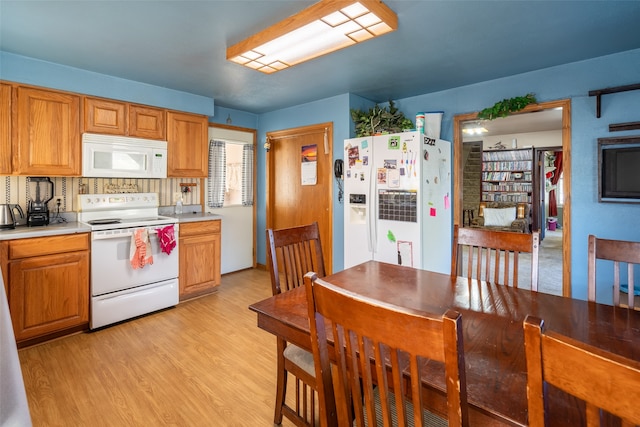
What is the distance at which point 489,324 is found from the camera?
1.21 meters

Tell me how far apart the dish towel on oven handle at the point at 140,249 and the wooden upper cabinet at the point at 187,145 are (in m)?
0.86

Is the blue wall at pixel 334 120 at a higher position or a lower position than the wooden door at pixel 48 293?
higher

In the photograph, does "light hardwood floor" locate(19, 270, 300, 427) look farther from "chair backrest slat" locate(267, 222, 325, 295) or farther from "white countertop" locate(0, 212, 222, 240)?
"white countertop" locate(0, 212, 222, 240)

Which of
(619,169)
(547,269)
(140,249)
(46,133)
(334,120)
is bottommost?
(547,269)

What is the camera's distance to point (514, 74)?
306 centimetres

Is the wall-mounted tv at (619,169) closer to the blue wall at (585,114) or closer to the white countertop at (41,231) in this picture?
the blue wall at (585,114)

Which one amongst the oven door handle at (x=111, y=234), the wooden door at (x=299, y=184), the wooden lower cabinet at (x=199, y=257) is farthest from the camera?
the wooden door at (x=299, y=184)

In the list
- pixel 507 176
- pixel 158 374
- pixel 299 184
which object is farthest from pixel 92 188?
pixel 507 176

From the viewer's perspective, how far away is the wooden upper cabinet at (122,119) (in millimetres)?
3078

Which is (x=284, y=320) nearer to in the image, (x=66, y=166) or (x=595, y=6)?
(x=595, y=6)

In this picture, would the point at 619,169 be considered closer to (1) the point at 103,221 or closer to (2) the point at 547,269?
(2) the point at 547,269

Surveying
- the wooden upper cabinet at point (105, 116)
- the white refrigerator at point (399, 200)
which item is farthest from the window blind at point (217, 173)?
the white refrigerator at point (399, 200)

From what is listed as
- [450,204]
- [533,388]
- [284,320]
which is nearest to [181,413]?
[284,320]

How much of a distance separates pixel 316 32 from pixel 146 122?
2.32 metres
